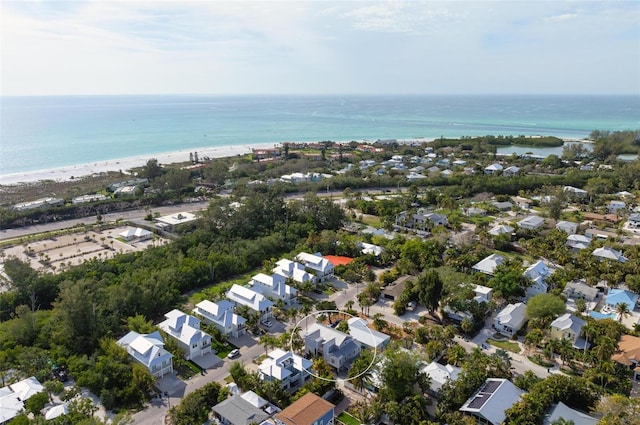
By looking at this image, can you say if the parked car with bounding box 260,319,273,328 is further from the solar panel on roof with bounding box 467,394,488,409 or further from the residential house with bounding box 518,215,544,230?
the residential house with bounding box 518,215,544,230

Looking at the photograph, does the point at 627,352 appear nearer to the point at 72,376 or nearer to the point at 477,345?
the point at 477,345

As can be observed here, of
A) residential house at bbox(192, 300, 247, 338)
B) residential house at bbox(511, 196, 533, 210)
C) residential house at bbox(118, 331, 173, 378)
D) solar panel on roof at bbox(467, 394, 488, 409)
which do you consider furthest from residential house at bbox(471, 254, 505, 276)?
residential house at bbox(118, 331, 173, 378)

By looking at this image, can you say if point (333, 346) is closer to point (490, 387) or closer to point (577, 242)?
point (490, 387)

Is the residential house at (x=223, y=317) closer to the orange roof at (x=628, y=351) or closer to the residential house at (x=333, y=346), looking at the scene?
the residential house at (x=333, y=346)

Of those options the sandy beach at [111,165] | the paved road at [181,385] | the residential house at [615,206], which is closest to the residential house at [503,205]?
the residential house at [615,206]

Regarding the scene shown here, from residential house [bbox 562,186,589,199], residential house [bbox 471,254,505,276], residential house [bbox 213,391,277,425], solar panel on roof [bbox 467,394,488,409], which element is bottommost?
residential house [bbox 213,391,277,425]

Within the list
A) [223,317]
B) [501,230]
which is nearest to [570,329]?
[501,230]

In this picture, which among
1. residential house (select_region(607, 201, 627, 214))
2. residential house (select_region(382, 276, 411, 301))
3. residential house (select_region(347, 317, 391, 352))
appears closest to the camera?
residential house (select_region(347, 317, 391, 352))
